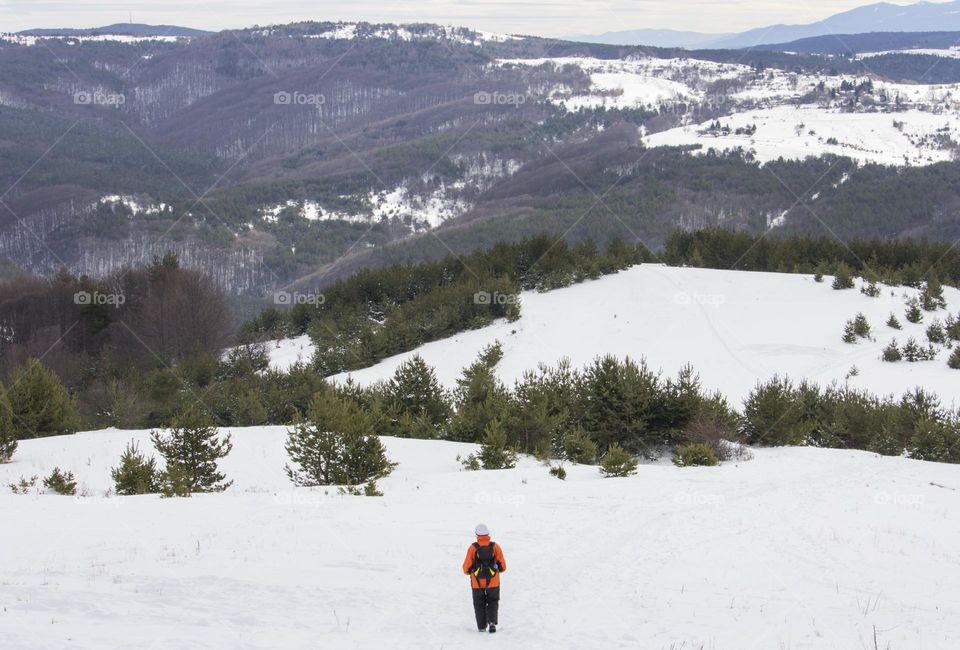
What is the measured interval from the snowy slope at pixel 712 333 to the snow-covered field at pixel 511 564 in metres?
13.7

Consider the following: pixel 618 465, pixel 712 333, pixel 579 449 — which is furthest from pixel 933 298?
pixel 618 465

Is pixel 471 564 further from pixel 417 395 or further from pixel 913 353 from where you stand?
pixel 913 353

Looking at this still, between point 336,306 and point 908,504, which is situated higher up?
point 908,504

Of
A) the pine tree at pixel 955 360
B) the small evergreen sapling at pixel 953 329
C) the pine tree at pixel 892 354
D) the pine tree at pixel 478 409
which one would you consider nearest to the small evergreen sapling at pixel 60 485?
the pine tree at pixel 478 409

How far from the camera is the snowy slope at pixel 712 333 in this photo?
30.2m

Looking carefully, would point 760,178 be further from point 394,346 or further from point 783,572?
point 783,572

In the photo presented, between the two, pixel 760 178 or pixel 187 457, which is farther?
pixel 760 178

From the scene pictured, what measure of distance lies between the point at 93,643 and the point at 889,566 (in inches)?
402

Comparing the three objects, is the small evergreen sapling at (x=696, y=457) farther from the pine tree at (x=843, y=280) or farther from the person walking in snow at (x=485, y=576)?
the pine tree at (x=843, y=280)

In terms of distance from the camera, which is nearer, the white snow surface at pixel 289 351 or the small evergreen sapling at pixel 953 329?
A: the small evergreen sapling at pixel 953 329

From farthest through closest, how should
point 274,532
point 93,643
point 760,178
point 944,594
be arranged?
point 760,178 < point 274,532 < point 944,594 < point 93,643

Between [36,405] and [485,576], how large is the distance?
52.1ft

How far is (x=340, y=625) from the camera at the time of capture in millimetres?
8805

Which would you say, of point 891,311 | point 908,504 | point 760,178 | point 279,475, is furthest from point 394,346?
point 760,178
